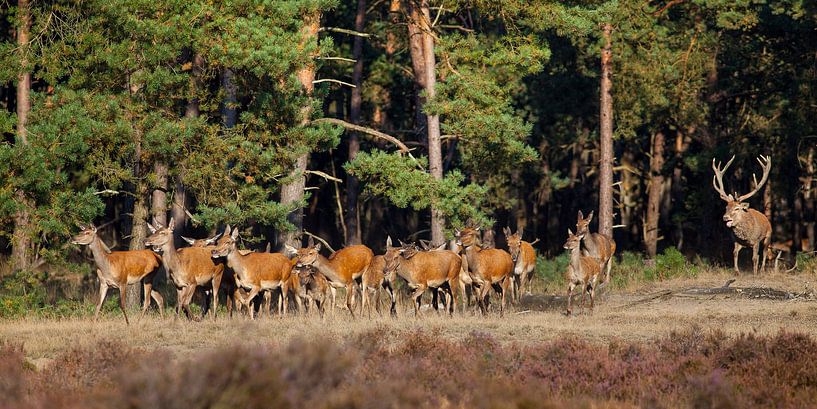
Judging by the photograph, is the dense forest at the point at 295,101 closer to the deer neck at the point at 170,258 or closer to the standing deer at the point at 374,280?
the deer neck at the point at 170,258

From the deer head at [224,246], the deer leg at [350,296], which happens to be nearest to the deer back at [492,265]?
the deer leg at [350,296]

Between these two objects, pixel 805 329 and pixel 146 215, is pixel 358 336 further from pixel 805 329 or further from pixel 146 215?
pixel 146 215

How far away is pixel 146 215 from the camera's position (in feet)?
78.7

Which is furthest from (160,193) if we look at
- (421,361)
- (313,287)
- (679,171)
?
(679,171)

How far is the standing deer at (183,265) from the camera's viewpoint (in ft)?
67.9

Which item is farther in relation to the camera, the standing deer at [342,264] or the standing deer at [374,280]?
the standing deer at [374,280]

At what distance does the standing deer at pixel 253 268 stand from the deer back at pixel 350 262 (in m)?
0.92

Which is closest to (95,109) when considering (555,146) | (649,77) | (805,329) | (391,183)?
(391,183)

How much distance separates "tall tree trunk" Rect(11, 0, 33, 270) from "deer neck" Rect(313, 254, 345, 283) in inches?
224

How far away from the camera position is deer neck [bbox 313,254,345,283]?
71.6ft

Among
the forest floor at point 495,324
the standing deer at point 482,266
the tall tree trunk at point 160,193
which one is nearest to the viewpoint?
the forest floor at point 495,324

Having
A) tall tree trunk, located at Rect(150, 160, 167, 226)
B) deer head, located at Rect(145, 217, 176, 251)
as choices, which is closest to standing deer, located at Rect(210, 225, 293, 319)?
deer head, located at Rect(145, 217, 176, 251)

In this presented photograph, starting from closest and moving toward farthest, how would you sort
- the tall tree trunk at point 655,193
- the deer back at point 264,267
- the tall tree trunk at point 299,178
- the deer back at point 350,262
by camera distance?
the deer back at point 264,267, the deer back at point 350,262, the tall tree trunk at point 299,178, the tall tree trunk at point 655,193

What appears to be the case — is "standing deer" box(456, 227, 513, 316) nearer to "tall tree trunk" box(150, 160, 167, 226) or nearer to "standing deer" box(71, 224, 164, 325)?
"standing deer" box(71, 224, 164, 325)
